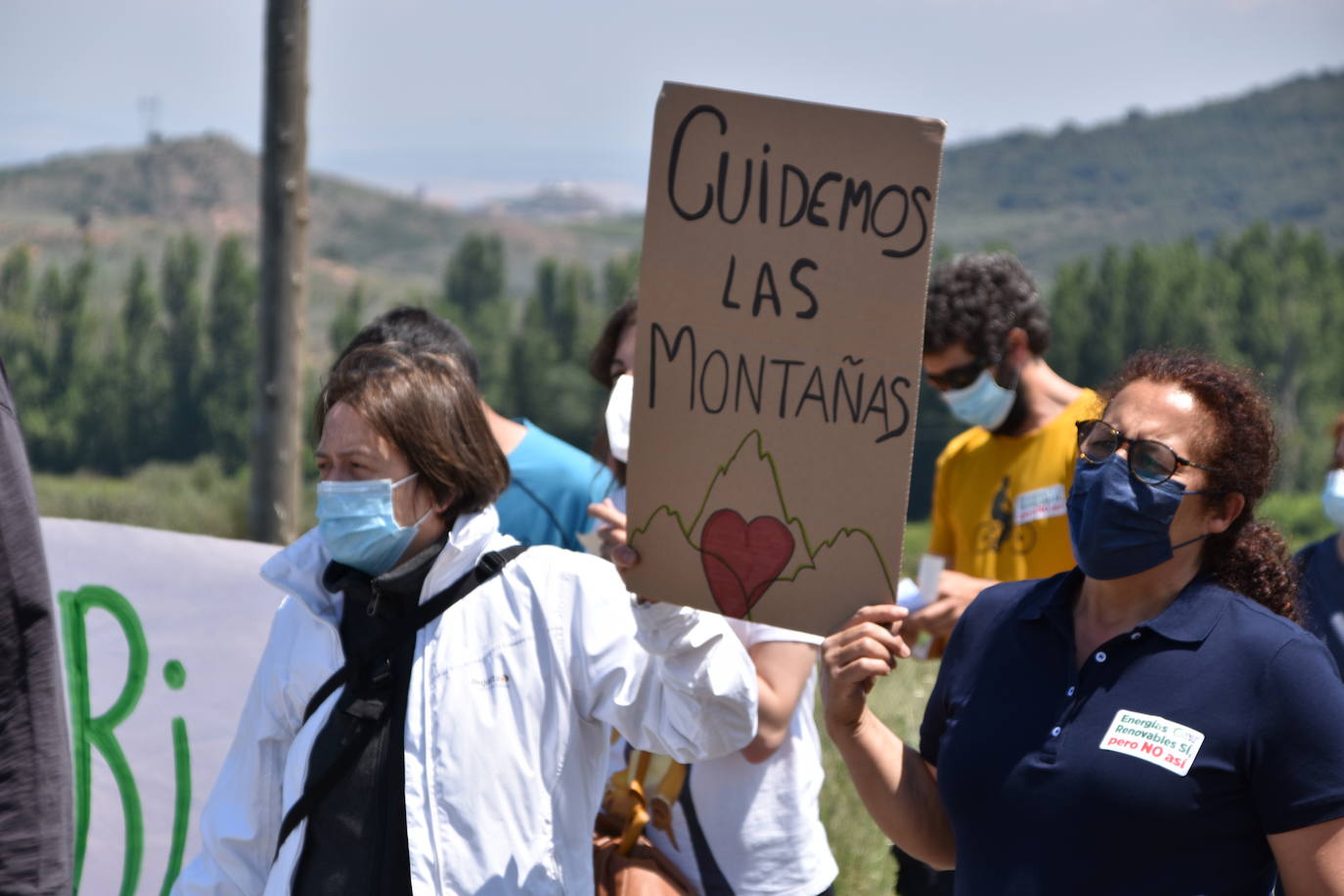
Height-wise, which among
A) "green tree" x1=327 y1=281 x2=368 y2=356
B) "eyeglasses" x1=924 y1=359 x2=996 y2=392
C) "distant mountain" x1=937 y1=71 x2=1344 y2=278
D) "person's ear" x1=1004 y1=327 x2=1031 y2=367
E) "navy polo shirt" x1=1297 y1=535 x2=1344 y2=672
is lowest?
"green tree" x1=327 y1=281 x2=368 y2=356

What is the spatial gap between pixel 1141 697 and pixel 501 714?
101cm

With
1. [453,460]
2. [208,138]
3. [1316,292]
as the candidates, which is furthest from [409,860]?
[208,138]

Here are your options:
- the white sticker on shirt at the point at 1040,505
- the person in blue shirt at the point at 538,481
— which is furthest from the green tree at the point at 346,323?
the white sticker on shirt at the point at 1040,505

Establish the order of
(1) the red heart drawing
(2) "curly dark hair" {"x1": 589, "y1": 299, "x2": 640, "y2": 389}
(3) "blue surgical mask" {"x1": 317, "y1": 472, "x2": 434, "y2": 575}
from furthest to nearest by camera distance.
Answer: (2) "curly dark hair" {"x1": 589, "y1": 299, "x2": 640, "y2": 389} → (3) "blue surgical mask" {"x1": 317, "y1": 472, "x2": 434, "y2": 575} → (1) the red heart drawing

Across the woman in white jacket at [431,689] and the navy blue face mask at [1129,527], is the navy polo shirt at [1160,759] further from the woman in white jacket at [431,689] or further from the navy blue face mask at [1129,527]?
the woman in white jacket at [431,689]

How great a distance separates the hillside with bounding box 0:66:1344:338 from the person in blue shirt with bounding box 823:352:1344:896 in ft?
96.6

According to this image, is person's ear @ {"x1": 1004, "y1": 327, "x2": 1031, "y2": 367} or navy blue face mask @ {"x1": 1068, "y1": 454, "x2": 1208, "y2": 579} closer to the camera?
navy blue face mask @ {"x1": 1068, "y1": 454, "x2": 1208, "y2": 579}

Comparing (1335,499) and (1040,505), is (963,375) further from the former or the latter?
(1335,499)

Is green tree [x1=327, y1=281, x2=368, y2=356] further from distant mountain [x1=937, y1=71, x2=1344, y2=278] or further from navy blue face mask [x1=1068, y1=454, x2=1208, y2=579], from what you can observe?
distant mountain [x1=937, y1=71, x2=1344, y2=278]

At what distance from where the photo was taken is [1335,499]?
4.08m

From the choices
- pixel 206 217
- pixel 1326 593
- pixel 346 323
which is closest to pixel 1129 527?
pixel 1326 593

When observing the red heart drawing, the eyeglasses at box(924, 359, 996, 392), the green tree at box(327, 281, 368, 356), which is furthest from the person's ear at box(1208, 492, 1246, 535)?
the green tree at box(327, 281, 368, 356)

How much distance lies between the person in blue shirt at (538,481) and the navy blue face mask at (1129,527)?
5.14 ft

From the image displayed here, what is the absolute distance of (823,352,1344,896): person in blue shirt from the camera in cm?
205
